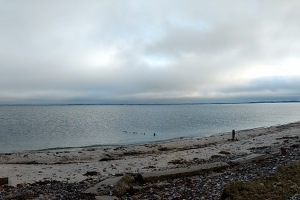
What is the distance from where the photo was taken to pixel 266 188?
320 inches

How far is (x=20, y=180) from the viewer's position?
13906 mm

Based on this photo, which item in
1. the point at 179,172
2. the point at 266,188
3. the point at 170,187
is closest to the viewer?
the point at 266,188

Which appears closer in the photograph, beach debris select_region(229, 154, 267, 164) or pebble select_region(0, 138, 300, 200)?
pebble select_region(0, 138, 300, 200)

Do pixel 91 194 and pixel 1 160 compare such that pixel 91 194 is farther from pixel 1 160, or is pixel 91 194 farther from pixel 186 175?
pixel 1 160

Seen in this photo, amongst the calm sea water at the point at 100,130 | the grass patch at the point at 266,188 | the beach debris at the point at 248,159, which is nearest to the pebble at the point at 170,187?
the grass patch at the point at 266,188

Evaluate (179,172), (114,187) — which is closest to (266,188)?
(179,172)

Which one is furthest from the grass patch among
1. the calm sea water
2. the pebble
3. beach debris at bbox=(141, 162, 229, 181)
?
the calm sea water

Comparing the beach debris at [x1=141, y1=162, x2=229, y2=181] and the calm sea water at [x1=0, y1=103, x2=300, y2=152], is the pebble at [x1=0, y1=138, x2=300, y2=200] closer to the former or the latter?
the beach debris at [x1=141, y1=162, x2=229, y2=181]

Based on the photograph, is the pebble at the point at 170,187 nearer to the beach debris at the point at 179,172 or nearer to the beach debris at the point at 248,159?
the beach debris at the point at 179,172

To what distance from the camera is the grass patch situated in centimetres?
741

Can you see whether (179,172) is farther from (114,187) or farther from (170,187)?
(114,187)

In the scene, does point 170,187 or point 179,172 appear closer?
point 170,187

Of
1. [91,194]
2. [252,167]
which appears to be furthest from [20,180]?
[252,167]

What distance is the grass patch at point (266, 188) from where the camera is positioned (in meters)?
7.41
